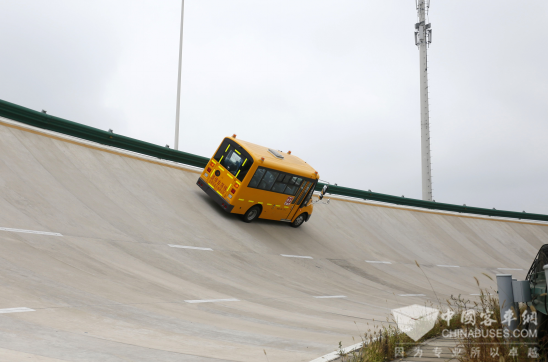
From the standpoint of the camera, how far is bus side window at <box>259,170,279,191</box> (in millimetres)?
16578

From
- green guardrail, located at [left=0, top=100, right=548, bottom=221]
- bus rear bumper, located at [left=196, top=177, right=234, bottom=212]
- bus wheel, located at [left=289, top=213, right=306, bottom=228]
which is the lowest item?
bus wheel, located at [left=289, top=213, right=306, bottom=228]

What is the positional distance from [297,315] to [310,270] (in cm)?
639

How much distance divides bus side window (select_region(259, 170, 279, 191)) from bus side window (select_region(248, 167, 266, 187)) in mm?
181

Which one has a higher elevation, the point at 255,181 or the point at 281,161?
the point at 281,161

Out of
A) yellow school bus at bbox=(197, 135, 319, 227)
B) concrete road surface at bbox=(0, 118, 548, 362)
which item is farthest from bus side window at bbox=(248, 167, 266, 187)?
concrete road surface at bbox=(0, 118, 548, 362)

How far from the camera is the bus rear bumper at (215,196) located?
16.5m

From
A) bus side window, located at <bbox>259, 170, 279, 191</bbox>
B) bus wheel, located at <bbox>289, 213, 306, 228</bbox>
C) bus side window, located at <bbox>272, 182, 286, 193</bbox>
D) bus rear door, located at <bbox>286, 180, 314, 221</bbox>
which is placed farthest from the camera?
bus wheel, located at <bbox>289, 213, 306, 228</bbox>

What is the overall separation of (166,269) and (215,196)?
6.77m

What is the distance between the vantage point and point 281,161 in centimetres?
1730

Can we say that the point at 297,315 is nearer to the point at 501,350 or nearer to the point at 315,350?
the point at 315,350

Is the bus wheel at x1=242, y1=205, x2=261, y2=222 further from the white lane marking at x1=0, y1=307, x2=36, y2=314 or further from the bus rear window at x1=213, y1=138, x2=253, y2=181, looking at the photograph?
the white lane marking at x1=0, y1=307, x2=36, y2=314

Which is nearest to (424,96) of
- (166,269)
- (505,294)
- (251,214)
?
(251,214)

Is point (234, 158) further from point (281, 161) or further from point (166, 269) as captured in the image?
point (166, 269)

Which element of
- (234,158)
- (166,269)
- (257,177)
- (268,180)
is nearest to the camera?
(166,269)
